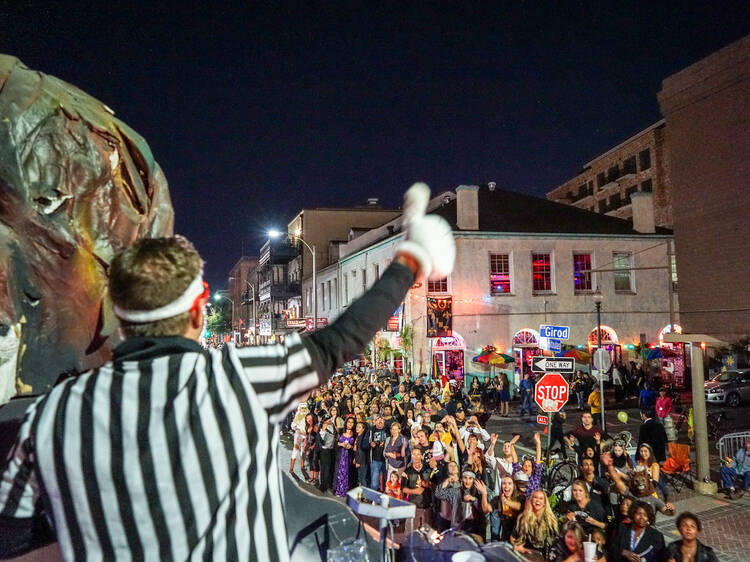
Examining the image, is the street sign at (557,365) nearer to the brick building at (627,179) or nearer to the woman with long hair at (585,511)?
the woman with long hair at (585,511)

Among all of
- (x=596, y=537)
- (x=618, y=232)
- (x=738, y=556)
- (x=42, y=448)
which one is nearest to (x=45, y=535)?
(x=42, y=448)

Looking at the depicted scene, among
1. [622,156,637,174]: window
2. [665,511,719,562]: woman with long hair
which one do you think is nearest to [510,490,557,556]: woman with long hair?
[665,511,719,562]: woman with long hair

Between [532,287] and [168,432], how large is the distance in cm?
2866

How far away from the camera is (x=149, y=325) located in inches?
58.2

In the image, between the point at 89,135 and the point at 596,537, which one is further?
the point at 596,537

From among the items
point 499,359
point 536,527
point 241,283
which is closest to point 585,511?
point 536,527

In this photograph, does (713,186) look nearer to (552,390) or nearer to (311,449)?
(552,390)

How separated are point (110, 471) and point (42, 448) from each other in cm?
20

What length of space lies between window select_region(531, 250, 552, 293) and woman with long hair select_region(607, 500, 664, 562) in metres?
23.5

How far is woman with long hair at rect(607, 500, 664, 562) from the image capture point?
5.76 metres

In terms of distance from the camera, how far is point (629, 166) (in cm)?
4884

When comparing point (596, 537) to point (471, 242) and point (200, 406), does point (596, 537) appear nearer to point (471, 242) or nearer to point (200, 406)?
point (200, 406)

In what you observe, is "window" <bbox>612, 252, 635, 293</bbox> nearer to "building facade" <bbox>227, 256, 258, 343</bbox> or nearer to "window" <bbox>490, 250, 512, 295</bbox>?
"window" <bbox>490, 250, 512, 295</bbox>

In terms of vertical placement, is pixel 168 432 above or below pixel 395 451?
above
